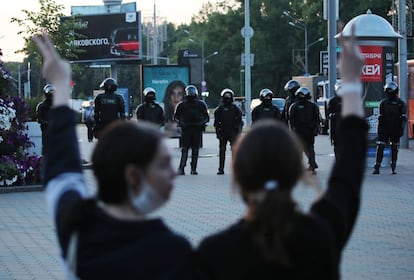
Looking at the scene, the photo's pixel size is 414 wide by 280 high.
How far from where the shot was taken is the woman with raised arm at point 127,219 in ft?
8.88

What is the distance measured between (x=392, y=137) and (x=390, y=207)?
6105 mm

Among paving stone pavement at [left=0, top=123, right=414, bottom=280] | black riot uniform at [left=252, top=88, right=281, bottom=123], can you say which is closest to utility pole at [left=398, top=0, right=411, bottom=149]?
black riot uniform at [left=252, top=88, right=281, bottom=123]

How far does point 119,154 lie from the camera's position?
273 cm

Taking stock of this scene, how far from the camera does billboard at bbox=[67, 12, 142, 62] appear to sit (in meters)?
52.8

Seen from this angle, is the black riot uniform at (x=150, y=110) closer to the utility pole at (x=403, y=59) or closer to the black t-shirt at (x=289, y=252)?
the utility pole at (x=403, y=59)

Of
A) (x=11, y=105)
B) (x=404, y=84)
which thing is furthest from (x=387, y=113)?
(x=404, y=84)

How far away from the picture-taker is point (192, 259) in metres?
2.74

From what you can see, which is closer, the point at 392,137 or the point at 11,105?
the point at 11,105

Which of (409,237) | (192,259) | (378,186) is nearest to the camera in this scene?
A: (192,259)

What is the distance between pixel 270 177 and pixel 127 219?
1.49 ft

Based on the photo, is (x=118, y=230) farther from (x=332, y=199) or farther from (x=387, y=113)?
(x=387, y=113)

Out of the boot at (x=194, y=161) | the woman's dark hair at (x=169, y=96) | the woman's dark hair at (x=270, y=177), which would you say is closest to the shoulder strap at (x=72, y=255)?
the woman's dark hair at (x=270, y=177)

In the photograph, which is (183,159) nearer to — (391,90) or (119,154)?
(391,90)

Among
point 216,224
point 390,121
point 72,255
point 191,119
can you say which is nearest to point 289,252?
point 72,255
